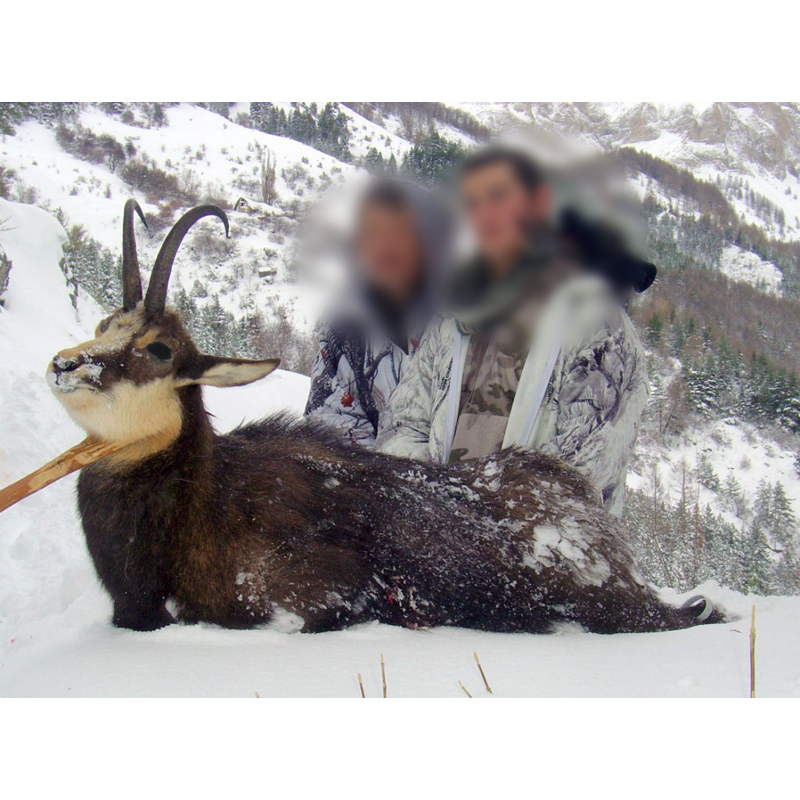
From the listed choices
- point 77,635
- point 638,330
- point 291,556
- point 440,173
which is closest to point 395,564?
point 291,556

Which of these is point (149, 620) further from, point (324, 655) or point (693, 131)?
point (693, 131)

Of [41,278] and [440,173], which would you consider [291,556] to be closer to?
[440,173]

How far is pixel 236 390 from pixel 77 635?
1.26 meters

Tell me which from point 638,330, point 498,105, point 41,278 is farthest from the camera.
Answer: point 41,278

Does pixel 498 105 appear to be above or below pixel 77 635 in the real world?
above

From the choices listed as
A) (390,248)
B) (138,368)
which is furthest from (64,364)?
(390,248)

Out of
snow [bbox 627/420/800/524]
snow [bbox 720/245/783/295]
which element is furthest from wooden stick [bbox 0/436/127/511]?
snow [bbox 720/245/783/295]

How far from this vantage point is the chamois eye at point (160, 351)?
189 centimetres

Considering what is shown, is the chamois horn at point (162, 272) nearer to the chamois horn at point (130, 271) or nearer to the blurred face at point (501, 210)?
the chamois horn at point (130, 271)

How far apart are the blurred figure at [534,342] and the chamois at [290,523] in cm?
15

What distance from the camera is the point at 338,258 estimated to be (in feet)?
8.71

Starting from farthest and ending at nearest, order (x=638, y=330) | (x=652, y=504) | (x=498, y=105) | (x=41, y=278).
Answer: (x=652, y=504)
(x=41, y=278)
(x=638, y=330)
(x=498, y=105)

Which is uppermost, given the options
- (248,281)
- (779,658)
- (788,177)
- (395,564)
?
(788,177)

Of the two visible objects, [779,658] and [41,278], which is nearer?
[779,658]
